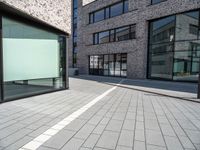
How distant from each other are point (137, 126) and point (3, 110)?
4471mm

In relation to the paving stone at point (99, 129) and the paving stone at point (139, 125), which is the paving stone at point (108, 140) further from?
the paving stone at point (139, 125)

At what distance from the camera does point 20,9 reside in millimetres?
6406

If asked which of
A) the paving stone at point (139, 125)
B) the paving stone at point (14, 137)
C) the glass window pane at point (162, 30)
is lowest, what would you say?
the paving stone at point (139, 125)

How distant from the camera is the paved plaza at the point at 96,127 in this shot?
3.37 meters

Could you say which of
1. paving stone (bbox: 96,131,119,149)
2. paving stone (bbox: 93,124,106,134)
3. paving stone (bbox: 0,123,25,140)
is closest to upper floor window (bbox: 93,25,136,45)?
paving stone (bbox: 93,124,106,134)

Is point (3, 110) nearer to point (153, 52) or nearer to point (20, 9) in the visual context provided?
point (20, 9)

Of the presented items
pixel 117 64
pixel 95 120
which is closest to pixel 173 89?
pixel 95 120

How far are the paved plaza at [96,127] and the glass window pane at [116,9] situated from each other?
55.2 feet

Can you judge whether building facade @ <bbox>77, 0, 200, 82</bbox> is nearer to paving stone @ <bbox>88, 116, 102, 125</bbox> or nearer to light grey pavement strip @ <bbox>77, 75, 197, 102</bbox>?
light grey pavement strip @ <bbox>77, 75, 197, 102</bbox>

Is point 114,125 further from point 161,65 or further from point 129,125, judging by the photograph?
point 161,65

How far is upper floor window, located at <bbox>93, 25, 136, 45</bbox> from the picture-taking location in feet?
62.9

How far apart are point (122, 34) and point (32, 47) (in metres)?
14.2

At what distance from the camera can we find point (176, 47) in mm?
15578

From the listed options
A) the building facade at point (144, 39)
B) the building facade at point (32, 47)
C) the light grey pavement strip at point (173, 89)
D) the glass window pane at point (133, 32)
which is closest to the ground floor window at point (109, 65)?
the building facade at point (144, 39)
